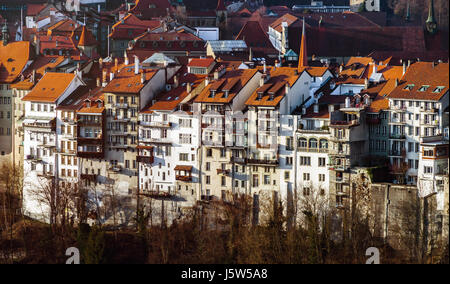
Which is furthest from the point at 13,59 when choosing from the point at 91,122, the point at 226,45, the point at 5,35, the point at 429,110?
the point at 429,110

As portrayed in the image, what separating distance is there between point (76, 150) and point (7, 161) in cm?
443

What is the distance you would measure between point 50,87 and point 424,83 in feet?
43.7

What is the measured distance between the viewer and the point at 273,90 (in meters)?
54.6

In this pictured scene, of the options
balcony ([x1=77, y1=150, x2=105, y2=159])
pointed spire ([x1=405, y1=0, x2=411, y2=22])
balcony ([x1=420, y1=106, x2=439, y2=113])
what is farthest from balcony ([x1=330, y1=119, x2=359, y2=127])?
pointed spire ([x1=405, y1=0, x2=411, y2=22])

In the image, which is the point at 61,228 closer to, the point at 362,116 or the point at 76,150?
the point at 76,150

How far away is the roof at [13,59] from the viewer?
62.6m

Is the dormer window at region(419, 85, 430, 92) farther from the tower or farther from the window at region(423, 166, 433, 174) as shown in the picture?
the tower

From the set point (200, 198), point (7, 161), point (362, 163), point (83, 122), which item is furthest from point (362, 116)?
point (7, 161)

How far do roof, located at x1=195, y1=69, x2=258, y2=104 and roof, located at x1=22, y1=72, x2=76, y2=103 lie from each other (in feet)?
18.9

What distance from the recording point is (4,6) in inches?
3110

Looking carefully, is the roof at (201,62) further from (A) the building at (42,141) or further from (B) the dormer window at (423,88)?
(B) the dormer window at (423,88)

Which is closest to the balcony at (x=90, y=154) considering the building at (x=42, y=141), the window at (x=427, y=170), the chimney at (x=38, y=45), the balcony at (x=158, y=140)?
the building at (x=42, y=141)

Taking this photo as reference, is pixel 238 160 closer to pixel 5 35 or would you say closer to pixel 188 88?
pixel 188 88

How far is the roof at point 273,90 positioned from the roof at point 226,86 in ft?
1.96
